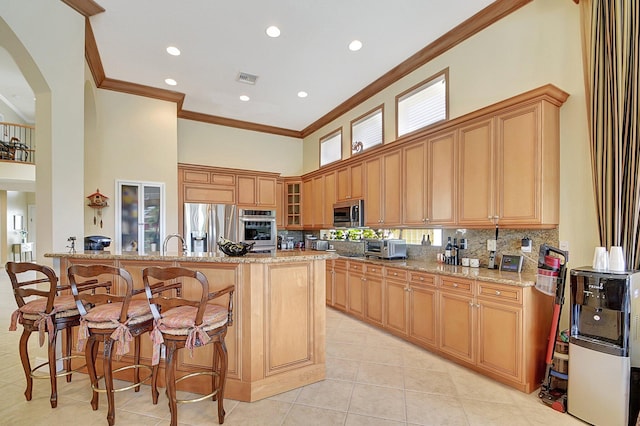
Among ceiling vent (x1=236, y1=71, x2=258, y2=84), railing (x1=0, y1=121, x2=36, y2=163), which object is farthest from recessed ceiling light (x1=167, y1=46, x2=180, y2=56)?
railing (x1=0, y1=121, x2=36, y2=163)

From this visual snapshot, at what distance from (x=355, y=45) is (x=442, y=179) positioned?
197cm

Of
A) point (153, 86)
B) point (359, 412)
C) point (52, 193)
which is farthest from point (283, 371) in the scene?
point (153, 86)

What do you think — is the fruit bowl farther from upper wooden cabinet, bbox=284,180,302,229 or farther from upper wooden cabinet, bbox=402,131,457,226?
upper wooden cabinet, bbox=284,180,302,229

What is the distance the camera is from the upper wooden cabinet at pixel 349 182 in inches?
196

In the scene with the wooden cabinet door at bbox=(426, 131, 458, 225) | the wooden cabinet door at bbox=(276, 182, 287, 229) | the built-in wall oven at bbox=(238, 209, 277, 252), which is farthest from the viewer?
the wooden cabinet door at bbox=(276, 182, 287, 229)

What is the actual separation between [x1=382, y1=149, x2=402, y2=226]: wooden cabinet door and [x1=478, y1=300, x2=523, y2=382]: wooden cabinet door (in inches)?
65.0

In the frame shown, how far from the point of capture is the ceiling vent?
4527 millimetres

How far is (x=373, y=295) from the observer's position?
13.7 feet

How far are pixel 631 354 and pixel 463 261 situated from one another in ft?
5.11

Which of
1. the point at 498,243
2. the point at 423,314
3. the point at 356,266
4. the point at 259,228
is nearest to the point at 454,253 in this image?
the point at 498,243

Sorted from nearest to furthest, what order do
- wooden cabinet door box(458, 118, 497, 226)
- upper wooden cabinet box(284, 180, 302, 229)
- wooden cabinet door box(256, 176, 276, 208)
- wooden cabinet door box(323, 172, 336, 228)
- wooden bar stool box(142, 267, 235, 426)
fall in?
wooden bar stool box(142, 267, 235, 426) < wooden cabinet door box(458, 118, 497, 226) < wooden cabinet door box(323, 172, 336, 228) < wooden cabinet door box(256, 176, 276, 208) < upper wooden cabinet box(284, 180, 302, 229)

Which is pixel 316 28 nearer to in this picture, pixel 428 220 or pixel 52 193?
pixel 428 220

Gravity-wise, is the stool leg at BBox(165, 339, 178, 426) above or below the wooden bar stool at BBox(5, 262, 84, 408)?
below

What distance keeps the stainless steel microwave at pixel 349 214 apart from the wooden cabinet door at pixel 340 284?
0.66 meters
